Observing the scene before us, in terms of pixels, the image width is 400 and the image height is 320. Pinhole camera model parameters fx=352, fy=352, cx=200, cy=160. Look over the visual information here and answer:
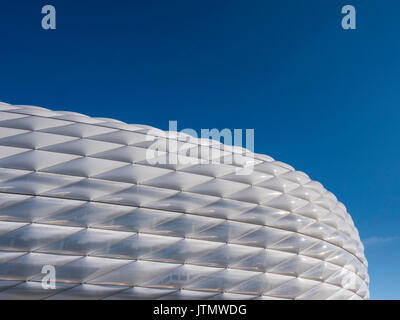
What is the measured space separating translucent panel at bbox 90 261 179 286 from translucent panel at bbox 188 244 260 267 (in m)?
0.91

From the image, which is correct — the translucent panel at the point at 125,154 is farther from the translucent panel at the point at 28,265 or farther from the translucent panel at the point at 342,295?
the translucent panel at the point at 342,295

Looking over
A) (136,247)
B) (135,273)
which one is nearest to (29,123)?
(136,247)

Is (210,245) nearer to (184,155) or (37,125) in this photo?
(184,155)

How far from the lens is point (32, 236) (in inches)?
330

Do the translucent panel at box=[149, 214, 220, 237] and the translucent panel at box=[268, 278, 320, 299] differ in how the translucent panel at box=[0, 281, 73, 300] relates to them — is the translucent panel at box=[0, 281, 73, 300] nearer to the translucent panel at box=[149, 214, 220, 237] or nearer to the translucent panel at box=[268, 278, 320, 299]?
the translucent panel at box=[149, 214, 220, 237]

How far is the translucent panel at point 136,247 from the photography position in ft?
28.9

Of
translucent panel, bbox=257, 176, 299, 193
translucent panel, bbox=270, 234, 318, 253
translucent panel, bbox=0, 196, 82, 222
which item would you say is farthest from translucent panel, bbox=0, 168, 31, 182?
translucent panel, bbox=270, 234, 318, 253

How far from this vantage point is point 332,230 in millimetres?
12133

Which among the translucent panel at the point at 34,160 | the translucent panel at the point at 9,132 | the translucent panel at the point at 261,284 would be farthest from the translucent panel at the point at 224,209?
the translucent panel at the point at 9,132

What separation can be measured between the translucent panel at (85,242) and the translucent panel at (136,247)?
0.42 ft

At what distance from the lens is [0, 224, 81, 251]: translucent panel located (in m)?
8.23

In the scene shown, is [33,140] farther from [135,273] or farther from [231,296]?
[231,296]

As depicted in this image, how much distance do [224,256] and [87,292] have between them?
3.64m
